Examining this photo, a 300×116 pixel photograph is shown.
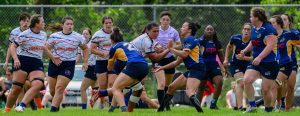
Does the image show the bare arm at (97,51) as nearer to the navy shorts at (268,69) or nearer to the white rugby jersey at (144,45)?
the white rugby jersey at (144,45)

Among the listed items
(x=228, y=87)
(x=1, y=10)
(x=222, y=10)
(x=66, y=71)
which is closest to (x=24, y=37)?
(x=66, y=71)

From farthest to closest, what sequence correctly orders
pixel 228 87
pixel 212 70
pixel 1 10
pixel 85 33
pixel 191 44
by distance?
pixel 228 87
pixel 1 10
pixel 85 33
pixel 212 70
pixel 191 44

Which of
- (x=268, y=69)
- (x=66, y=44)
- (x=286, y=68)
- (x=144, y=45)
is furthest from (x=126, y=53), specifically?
(x=286, y=68)

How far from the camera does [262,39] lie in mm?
17125

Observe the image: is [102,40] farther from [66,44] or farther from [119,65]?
[66,44]

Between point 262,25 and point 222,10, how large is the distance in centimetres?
917

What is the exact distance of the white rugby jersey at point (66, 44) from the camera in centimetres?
1934

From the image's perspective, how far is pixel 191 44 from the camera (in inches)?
719

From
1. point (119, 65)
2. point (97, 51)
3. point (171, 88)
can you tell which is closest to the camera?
point (171, 88)

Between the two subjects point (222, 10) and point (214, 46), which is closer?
point (214, 46)

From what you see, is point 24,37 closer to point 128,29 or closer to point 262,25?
point 262,25

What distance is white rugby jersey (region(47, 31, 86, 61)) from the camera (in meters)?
19.3

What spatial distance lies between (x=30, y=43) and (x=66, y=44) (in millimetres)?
743

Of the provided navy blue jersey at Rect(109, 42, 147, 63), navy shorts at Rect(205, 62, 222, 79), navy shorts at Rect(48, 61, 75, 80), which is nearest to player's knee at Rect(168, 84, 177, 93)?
navy blue jersey at Rect(109, 42, 147, 63)
